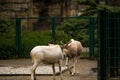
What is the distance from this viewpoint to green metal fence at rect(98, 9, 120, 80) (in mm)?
14016

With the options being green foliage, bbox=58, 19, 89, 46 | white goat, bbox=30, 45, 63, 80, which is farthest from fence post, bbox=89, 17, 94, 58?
white goat, bbox=30, 45, 63, 80

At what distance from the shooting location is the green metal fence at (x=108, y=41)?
14.0 meters

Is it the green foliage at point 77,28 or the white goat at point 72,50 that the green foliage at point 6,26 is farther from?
the white goat at point 72,50

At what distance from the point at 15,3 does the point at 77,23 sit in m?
7.93

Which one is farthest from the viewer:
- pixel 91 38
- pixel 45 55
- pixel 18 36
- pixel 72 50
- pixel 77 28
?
pixel 77 28

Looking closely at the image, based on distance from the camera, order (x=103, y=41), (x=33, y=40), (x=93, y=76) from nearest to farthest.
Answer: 1. (x=103, y=41)
2. (x=93, y=76)
3. (x=33, y=40)

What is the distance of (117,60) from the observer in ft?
46.4

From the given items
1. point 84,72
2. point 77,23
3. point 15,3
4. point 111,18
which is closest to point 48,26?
point 15,3

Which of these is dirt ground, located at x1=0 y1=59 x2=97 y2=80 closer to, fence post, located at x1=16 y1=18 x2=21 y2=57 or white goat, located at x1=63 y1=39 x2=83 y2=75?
white goat, located at x1=63 y1=39 x2=83 y2=75

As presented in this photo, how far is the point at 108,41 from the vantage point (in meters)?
14.0

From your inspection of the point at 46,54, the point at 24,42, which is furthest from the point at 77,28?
the point at 46,54

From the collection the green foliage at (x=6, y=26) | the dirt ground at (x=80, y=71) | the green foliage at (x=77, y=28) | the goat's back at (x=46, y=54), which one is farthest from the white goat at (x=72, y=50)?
the green foliage at (x=6, y=26)

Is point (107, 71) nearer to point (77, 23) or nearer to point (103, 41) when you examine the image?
point (103, 41)

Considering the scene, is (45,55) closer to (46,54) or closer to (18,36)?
(46,54)
